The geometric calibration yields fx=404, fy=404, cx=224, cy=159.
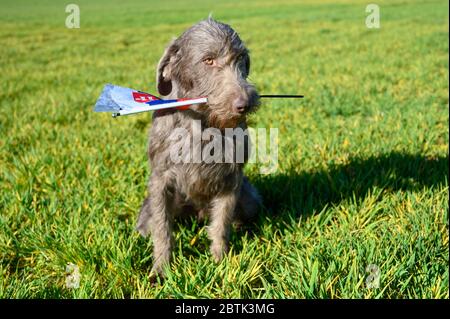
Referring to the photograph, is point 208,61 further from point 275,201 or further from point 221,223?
point 275,201

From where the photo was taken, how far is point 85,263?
283 cm

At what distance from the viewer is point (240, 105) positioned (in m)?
2.34

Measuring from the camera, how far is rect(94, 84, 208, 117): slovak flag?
244 centimetres

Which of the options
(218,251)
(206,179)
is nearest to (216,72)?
(206,179)

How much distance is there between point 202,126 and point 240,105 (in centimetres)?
54

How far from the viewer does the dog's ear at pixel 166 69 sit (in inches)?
108

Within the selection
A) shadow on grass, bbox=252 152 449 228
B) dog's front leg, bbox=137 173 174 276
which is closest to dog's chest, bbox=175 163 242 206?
dog's front leg, bbox=137 173 174 276

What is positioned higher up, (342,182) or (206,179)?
(206,179)

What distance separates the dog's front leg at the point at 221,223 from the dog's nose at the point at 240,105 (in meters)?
0.94

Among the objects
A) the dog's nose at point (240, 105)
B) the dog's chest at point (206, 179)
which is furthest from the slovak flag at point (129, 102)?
the dog's chest at point (206, 179)

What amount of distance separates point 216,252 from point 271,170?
158cm

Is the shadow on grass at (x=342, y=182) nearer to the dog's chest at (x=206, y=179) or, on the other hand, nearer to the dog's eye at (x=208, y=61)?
the dog's chest at (x=206, y=179)

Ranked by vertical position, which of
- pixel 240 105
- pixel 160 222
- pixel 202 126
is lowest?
pixel 160 222

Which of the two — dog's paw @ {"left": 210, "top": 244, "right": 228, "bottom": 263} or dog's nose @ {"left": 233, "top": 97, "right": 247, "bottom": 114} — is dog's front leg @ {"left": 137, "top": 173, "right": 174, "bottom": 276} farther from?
dog's nose @ {"left": 233, "top": 97, "right": 247, "bottom": 114}
